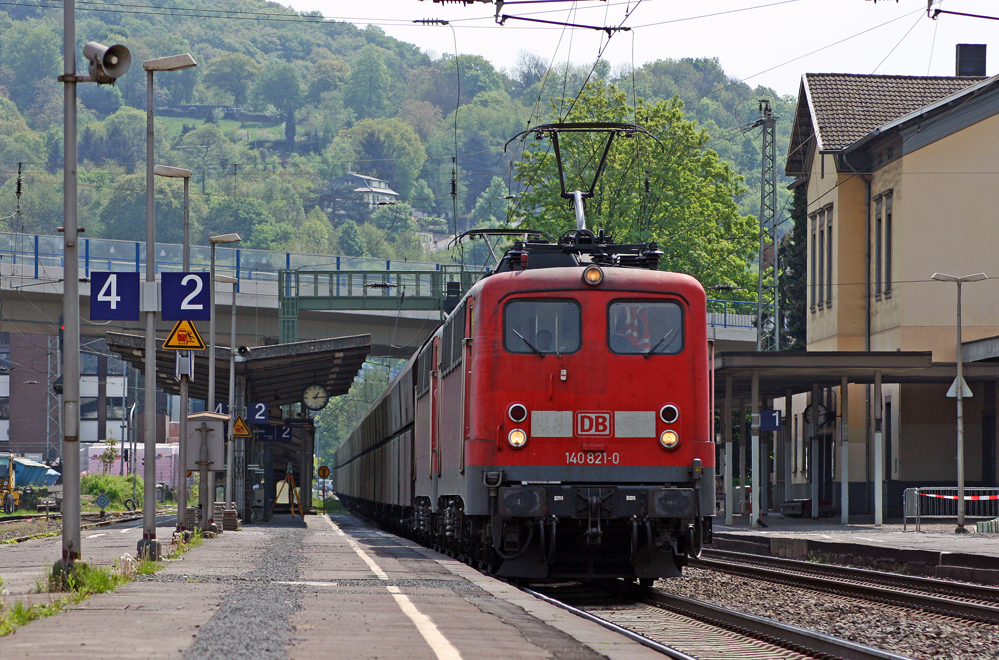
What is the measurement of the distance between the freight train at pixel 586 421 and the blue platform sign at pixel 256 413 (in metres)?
23.5

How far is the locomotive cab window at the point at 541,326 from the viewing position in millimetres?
14117

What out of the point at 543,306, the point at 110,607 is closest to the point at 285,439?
the point at 543,306

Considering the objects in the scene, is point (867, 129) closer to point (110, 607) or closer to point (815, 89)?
point (815, 89)

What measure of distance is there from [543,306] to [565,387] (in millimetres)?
960

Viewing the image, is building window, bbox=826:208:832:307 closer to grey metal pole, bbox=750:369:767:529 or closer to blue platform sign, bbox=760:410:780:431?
blue platform sign, bbox=760:410:780:431

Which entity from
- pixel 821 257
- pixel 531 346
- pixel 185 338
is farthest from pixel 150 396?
pixel 821 257

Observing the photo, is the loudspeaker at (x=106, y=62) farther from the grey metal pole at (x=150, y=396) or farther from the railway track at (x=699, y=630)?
the railway track at (x=699, y=630)

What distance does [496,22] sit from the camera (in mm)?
20844

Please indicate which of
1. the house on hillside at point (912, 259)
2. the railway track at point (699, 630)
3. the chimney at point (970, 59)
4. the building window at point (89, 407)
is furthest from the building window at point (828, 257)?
the building window at point (89, 407)

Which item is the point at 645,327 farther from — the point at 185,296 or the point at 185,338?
the point at 185,338

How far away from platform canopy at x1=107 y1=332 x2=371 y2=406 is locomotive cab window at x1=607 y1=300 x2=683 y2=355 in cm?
1729

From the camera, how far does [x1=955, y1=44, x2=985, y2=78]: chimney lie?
4619 cm

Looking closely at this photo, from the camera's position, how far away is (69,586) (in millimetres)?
10609

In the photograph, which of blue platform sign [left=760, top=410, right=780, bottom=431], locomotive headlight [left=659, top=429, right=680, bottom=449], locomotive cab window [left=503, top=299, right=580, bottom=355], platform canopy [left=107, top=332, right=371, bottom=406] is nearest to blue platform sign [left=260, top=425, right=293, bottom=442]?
platform canopy [left=107, top=332, right=371, bottom=406]
